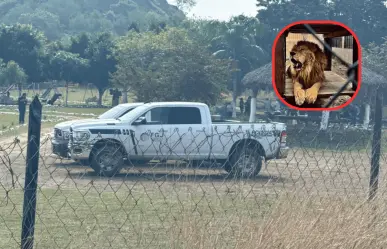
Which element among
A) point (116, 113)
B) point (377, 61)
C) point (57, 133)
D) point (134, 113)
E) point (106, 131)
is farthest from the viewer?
point (377, 61)

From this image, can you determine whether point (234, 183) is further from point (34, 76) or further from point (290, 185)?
point (34, 76)

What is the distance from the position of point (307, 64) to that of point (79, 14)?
14968 cm

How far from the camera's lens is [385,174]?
24.8 ft

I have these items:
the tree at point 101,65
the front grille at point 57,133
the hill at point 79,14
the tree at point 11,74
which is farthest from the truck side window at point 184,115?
the hill at point 79,14

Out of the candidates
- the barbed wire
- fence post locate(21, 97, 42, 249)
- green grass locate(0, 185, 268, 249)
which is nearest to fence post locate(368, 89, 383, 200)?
the barbed wire

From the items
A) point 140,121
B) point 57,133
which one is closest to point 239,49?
point 57,133

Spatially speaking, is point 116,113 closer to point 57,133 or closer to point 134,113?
point 134,113

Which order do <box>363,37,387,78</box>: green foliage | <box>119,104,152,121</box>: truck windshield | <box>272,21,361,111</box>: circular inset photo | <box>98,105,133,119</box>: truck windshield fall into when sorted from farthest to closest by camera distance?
<box>363,37,387,78</box>: green foliage
<box>98,105,133,119</box>: truck windshield
<box>119,104,152,121</box>: truck windshield
<box>272,21,361,111</box>: circular inset photo

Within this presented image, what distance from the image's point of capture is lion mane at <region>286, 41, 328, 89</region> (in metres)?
4.42

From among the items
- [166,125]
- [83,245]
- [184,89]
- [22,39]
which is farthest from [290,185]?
[22,39]

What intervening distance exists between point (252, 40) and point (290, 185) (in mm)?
49474

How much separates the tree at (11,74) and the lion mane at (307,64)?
172ft

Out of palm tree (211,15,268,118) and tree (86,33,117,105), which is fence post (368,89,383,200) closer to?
palm tree (211,15,268,118)

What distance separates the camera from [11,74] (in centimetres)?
5603
